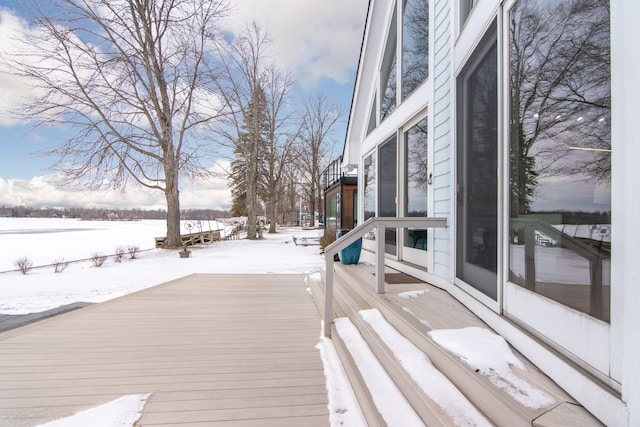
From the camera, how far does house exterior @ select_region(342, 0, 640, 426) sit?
3.41ft

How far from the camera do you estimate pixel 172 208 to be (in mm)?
12297

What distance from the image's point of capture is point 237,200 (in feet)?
101

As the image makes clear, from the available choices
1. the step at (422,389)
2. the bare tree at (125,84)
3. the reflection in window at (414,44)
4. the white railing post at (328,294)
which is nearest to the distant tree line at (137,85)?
the bare tree at (125,84)

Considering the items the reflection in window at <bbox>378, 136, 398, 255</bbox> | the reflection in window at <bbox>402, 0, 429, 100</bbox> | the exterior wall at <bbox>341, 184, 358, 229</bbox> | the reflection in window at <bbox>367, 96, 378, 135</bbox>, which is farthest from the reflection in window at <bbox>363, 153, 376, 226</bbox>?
the exterior wall at <bbox>341, 184, 358, 229</bbox>

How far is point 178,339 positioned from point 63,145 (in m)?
11.8

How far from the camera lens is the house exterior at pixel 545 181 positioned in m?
1.04

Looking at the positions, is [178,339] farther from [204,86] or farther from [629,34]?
[204,86]

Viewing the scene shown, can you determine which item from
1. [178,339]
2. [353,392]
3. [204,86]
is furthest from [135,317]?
[204,86]

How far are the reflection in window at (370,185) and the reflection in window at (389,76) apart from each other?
3.31 ft

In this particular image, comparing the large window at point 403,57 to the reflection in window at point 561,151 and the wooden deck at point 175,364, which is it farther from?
the wooden deck at point 175,364

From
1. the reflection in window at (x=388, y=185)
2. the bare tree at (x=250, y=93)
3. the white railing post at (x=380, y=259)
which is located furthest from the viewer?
the bare tree at (x=250, y=93)

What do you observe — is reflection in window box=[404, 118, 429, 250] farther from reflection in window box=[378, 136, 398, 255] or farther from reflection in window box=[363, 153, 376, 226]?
reflection in window box=[363, 153, 376, 226]

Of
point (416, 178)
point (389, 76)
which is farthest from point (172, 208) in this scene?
point (416, 178)

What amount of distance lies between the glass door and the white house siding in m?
0.23
